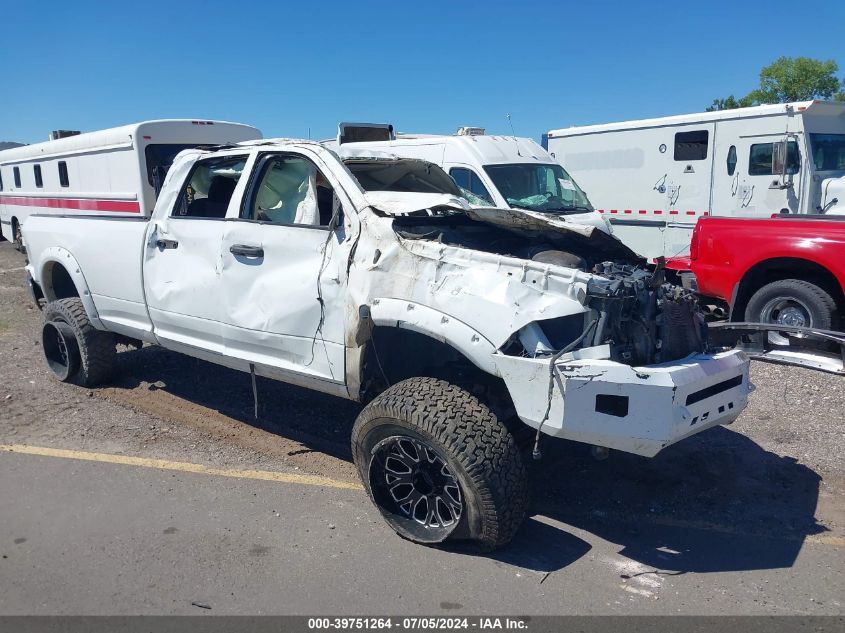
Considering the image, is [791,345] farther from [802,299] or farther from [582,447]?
[582,447]

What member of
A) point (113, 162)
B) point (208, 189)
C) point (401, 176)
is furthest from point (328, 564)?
point (113, 162)

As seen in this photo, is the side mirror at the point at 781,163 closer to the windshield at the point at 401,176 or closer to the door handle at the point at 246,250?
the windshield at the point at 401,176

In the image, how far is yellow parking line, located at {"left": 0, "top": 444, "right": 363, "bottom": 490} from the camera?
477 cm

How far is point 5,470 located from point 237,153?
8.85 feet

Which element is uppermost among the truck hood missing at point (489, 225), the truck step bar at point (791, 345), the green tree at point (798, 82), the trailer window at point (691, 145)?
the green tree at point (798, 82)

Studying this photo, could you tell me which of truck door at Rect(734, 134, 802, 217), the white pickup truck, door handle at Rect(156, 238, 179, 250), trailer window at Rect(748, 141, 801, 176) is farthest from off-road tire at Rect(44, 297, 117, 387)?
trailer window at Rect(748, 141, 801, 176)

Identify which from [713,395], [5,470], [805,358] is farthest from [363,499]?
[805,358]

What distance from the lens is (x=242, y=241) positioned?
4824 mm

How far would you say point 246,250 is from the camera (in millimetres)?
4766

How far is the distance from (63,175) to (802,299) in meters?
14.8

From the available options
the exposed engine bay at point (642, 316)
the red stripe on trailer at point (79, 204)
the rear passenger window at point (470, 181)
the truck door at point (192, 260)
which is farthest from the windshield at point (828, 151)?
the red stripe on trailer at point (79, 204)

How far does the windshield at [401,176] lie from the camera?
5.19 meters

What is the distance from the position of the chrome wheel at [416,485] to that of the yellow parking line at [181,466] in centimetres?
68

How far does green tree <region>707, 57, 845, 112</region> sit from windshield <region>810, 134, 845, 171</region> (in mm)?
30069
